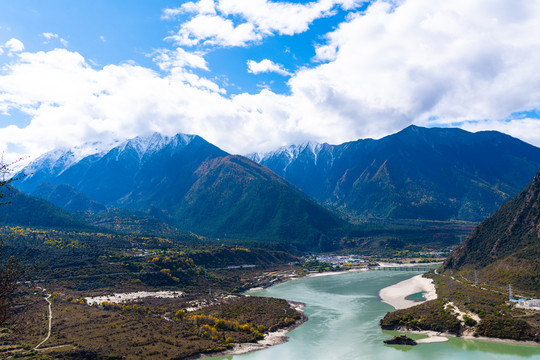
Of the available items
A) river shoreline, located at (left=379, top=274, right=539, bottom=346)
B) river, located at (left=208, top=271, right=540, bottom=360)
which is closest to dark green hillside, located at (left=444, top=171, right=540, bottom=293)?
river shoreline, located at (left=379, top=274, right=539, bottom=346)

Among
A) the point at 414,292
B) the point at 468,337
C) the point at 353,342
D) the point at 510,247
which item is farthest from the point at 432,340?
the point at 510,247

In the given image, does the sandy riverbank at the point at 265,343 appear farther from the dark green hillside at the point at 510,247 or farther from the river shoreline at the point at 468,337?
the dark green hillside at the point at 510,247

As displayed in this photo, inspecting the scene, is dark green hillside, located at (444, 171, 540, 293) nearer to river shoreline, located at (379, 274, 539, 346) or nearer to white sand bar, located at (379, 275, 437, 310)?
white sand bar, located at (379, 275, 437, 310)

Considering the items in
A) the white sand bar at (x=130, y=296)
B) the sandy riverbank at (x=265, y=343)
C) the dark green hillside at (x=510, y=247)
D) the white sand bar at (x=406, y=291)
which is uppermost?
the dark green hillside at (x=510, y=247)

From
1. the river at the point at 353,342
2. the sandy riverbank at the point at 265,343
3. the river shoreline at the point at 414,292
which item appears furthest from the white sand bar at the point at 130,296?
the river shoreline at the point at 414,292

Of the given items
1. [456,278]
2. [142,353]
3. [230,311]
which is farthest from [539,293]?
[142,353]

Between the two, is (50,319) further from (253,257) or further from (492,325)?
(253,257)
